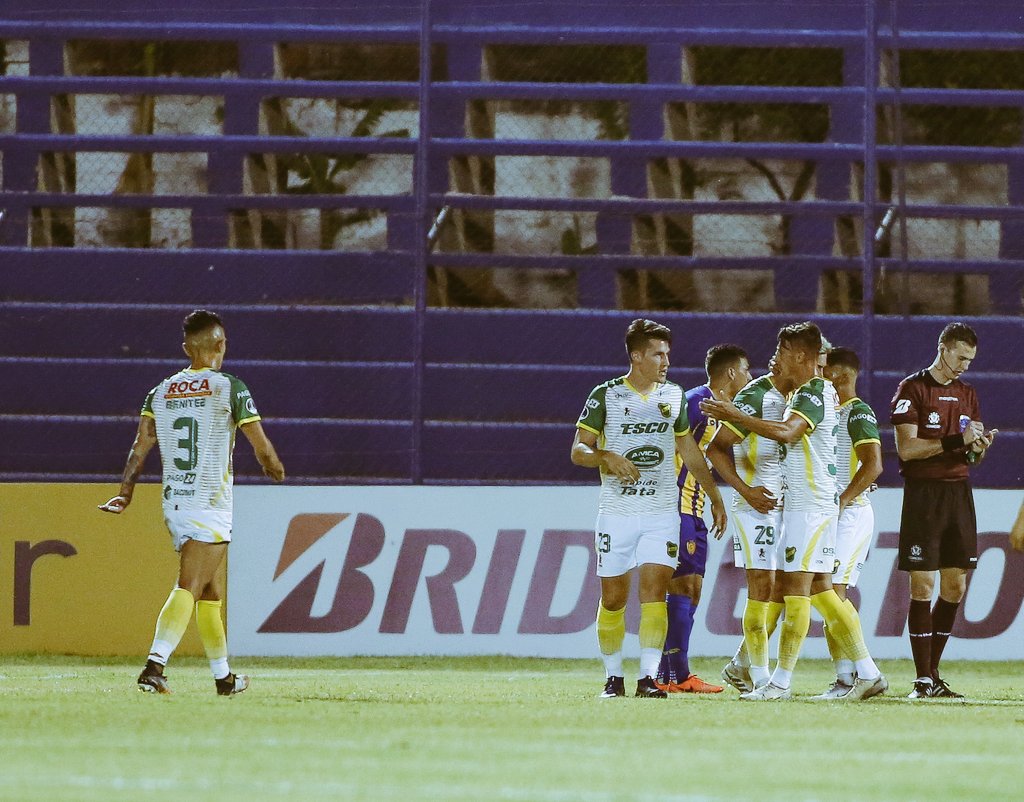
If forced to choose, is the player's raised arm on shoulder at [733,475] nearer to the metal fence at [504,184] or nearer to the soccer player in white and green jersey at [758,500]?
the soccer player in white and green jersey at [758,500]

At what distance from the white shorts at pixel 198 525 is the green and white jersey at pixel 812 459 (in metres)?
2.64

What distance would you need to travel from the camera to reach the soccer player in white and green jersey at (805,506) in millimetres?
9102

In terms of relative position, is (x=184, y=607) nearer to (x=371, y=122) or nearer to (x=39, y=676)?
(x=39, y=676)

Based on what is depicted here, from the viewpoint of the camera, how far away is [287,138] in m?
15.4

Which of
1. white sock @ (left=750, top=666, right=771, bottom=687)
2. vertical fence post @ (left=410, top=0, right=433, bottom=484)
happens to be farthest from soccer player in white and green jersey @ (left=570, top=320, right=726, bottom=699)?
vertical fence post @ (left=410, top=0, right=433, bottom=484)

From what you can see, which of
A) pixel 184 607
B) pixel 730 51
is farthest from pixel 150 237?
pixel 184 607

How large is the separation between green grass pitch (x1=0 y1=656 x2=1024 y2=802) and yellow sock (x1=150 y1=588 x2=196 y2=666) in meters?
0.23

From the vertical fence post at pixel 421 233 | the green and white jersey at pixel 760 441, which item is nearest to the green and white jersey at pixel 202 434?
the green and white jersey at pixel 760 441

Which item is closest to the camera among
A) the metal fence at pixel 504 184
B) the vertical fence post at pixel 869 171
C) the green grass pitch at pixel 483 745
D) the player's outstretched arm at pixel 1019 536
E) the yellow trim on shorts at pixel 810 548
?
the green grass pitch at pixel 483 745

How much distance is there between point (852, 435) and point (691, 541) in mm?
973

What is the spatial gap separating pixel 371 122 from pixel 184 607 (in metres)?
7.43

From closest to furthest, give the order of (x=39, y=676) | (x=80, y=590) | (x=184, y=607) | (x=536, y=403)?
(x=184, y=607) → (x=39, y=676) → (x=80, y=590) → (x=536, y=403)

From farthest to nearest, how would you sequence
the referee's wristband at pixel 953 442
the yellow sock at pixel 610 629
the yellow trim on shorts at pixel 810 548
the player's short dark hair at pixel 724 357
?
the player's short dark hair at pixel 724 357
the referee's wristband at pixel 953 442
the yellow sock at pixel 610 629
the yellow trim on shorts at pixel 810 548

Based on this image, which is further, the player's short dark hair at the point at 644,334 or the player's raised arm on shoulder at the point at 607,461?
the player's short dark hair at the point at 644,334
